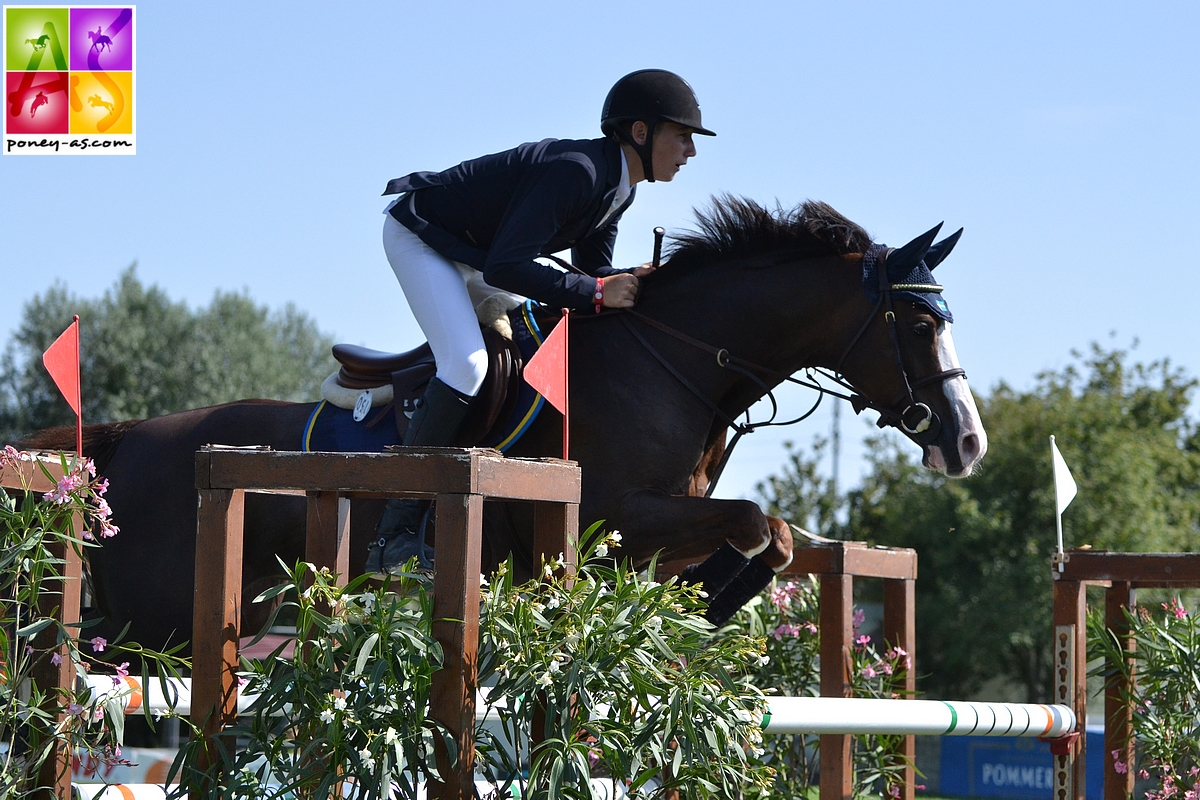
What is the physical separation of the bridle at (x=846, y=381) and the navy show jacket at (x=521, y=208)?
0.20m

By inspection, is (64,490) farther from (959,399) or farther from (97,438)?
(959,399)

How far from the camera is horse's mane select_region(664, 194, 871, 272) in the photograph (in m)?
4.00

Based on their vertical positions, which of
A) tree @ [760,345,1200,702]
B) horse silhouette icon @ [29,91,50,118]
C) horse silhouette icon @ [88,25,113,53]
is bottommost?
tree @ [760,345,1200,702]

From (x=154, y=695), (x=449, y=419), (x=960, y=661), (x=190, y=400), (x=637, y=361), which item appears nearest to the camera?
(x=154, y=695)

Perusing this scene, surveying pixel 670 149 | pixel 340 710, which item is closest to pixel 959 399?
pixel 670 149

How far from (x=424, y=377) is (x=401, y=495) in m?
1.69

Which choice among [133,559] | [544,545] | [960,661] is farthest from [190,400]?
[544,545]

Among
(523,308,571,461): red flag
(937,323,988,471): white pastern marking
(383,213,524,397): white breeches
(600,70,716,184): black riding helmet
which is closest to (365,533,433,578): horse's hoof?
(383,213,524,397): white breeches

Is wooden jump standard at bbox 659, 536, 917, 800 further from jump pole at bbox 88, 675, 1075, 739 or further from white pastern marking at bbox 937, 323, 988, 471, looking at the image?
white pastern marking at bbox 937, 323, 988, 471

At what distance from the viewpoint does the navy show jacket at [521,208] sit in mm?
3502

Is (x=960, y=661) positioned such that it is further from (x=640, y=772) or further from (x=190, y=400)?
(x=640, y=772)

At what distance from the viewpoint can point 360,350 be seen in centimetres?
409

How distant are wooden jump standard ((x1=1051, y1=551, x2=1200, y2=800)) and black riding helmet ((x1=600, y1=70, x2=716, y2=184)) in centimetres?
194

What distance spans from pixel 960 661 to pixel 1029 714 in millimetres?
18460
